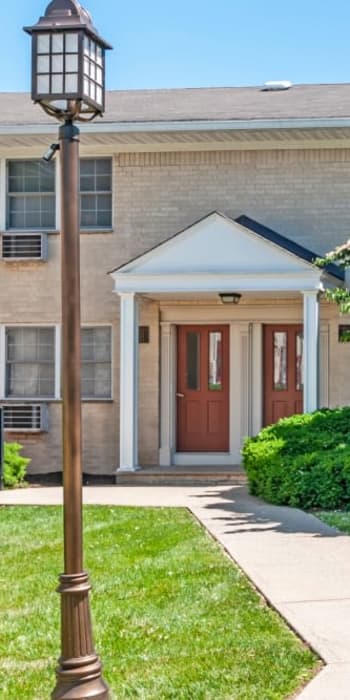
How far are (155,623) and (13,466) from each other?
8.56 metres

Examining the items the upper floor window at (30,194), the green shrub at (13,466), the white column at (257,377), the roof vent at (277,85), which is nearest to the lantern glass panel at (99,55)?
the green shrub at (13,466)

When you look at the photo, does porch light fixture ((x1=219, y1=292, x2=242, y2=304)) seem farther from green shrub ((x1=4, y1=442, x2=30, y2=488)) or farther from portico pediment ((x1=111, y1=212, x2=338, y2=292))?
green shrub ((x1=4, y1=442, x2=30, y2=488))

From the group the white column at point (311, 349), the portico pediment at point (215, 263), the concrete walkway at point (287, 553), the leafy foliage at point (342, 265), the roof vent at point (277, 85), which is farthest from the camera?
the roof vent at point (277, 85)

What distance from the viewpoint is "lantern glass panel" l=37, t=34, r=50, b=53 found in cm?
465

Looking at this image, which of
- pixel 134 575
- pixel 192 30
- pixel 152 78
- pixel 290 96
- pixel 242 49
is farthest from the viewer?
pixel 152 78

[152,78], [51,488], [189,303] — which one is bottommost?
[51,488]

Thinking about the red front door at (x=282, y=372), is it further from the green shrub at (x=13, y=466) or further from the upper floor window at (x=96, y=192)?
the green shrub at (x=13, y=466)

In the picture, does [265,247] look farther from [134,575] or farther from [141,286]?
[134,575]

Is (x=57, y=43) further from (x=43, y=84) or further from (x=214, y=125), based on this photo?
(x=214, y=125)

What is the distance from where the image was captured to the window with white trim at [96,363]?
623 inches

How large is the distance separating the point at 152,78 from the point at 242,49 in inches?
263

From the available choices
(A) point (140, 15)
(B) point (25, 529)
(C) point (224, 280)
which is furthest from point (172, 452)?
(A) point (140, 15)

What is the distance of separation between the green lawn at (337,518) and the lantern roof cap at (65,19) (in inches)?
239

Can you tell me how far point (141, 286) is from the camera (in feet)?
47.4
